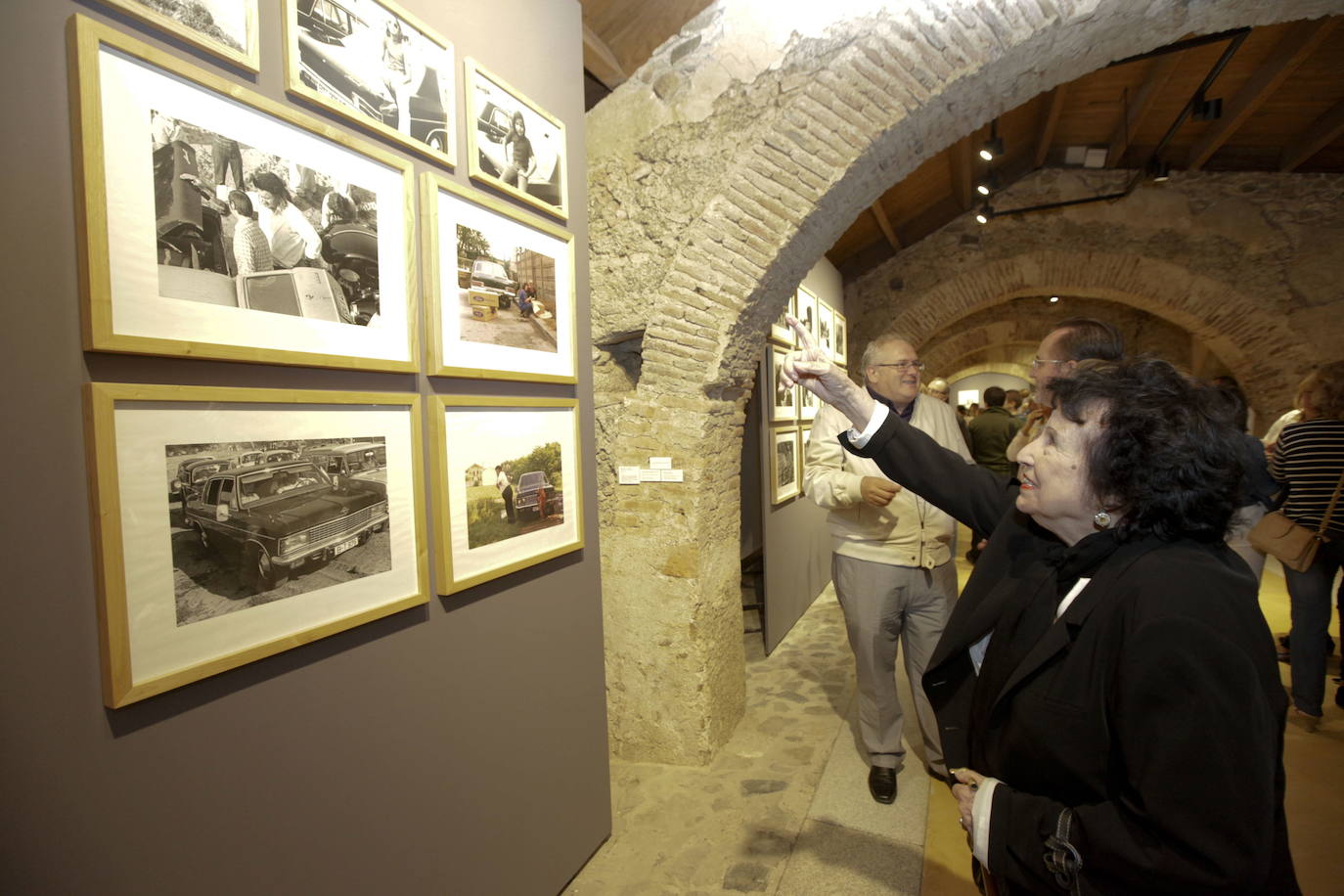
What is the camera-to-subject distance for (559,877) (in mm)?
2309

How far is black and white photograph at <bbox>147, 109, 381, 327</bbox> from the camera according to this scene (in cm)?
115

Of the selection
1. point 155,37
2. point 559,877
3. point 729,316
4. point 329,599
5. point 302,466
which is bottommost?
point 559,877

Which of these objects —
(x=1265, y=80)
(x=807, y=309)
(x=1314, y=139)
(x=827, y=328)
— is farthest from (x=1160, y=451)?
(x=1314, y=139)

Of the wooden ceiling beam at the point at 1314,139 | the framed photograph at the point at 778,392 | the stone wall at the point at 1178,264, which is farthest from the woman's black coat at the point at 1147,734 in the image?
the stone wall at the point at 1178,264

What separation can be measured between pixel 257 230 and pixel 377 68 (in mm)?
577

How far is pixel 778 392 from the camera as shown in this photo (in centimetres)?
502

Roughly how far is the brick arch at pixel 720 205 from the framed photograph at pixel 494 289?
102 cm

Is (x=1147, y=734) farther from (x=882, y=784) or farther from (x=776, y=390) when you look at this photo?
(x=776, y=390)

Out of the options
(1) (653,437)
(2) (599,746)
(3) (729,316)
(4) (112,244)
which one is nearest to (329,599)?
(4) (112,244)

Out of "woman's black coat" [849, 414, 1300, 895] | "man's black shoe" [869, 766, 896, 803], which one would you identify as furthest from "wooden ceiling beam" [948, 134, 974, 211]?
"woman's black coat" [849, 414, 1300, 895]

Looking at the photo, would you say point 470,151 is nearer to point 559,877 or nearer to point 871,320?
point 559,877

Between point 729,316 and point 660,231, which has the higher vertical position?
point 660,231

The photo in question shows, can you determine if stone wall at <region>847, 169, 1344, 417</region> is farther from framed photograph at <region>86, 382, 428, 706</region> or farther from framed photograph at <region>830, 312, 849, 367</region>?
framed photograph at <region>86, 382, 428, 706</region>

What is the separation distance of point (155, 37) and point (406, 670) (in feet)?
4.74
